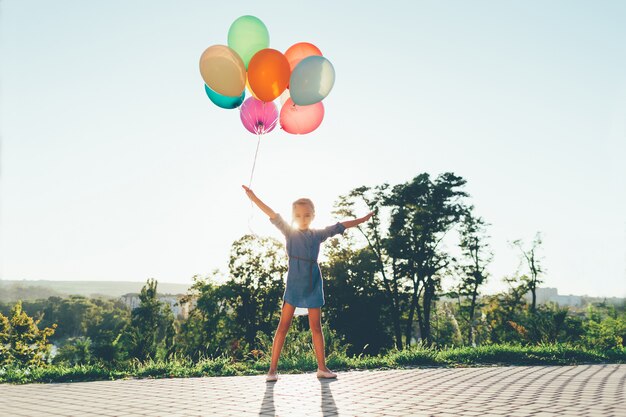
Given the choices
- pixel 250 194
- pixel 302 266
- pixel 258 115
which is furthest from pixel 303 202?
pixel 258 115

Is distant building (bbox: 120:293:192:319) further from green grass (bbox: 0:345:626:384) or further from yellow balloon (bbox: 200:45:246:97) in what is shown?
yellow balloon (bbox: 200:45:246:97)

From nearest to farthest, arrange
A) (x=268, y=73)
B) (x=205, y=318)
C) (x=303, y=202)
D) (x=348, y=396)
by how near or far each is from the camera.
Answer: (x=348, y=396)
(x=303, y=202)
(x=268, y=73)
(x=205, y=318)

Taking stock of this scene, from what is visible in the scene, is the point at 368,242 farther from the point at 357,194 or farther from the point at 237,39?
the point at 237,39

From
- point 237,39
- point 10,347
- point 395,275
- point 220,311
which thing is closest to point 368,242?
point 395,275

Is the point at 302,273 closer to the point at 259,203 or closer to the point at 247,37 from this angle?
the point at 259,203

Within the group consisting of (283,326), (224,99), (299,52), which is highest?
(299,52)

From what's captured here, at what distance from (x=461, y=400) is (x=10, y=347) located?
33821 millimetres

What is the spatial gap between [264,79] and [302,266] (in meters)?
2.29

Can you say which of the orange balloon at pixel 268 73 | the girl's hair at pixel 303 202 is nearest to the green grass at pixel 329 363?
the girl's hair at pixel 303 202

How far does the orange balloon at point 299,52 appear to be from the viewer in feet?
19.2

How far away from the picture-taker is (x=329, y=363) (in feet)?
20.5

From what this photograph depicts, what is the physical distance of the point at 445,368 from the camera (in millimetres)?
6199

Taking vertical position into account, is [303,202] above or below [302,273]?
above

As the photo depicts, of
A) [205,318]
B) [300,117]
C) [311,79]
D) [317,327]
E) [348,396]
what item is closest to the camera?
[348,396]
